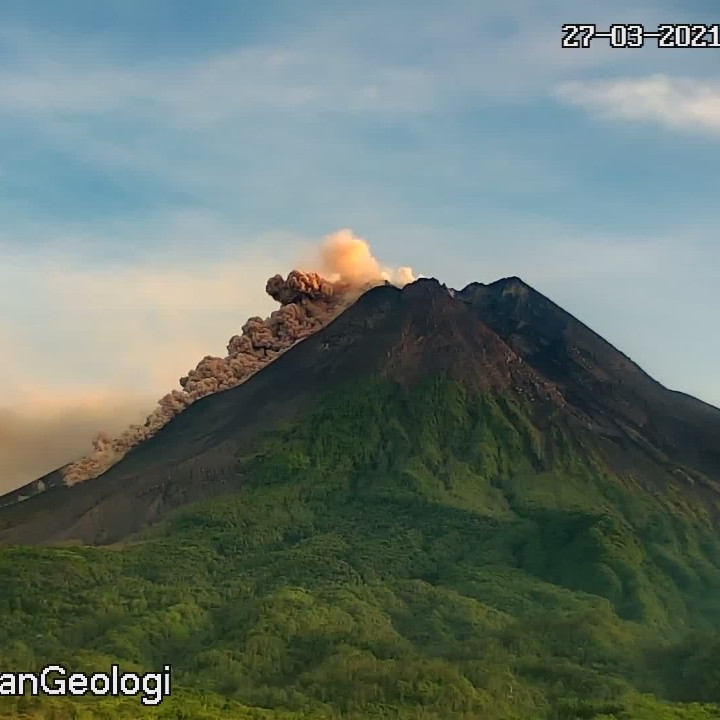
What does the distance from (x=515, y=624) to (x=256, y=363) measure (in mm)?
77279

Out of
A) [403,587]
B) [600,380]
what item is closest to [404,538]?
[403,587]

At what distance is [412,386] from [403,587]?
40.1 meters

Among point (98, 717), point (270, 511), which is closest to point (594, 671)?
point (98, 717)

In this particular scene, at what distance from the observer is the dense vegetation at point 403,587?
8406cm

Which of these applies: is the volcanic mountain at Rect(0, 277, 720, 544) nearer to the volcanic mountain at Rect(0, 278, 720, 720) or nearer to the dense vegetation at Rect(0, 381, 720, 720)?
the volcanic mountain at Rect(0, 278, 720, 720)

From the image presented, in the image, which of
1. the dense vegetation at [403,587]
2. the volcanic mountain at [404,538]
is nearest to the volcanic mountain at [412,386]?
the volcanic mountain at [404,538]

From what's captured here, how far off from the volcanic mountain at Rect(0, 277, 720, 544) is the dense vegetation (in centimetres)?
313

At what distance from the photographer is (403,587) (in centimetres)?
10925

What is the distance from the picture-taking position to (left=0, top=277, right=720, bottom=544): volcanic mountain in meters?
133

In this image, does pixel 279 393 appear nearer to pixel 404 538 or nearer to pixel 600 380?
pixel 404 538

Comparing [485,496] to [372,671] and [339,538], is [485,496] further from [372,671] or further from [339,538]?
[372,671]

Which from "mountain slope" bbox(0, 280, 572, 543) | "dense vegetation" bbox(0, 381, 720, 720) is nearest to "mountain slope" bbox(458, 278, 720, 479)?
"mountain slope" bbox(0, 280, 572, 543)

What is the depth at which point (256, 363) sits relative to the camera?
559 ft

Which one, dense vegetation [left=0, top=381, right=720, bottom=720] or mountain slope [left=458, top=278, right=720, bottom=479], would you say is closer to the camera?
dense vegetation [left=0, top=381, right=720, bottom=720]
